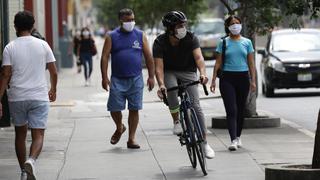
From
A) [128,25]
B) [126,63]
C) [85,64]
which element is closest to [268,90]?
[85,64]

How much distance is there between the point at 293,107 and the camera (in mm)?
20078

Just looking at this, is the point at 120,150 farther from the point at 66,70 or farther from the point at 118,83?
the point at 66,70

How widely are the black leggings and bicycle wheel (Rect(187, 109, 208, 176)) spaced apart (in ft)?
6.05

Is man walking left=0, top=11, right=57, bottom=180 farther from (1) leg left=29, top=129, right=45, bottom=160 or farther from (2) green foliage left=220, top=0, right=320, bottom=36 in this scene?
(2) green foliage left=220, top=0, right=320, bottom=36

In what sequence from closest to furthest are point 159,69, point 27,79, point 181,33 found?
point 27,79 → point 181,33 → point 159,69

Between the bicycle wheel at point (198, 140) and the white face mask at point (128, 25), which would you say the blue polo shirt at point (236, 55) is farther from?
the bicycle wheel at point (198, 140)

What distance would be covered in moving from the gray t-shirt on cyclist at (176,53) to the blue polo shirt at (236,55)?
1108mm

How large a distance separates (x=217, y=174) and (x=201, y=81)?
1094 millimetres

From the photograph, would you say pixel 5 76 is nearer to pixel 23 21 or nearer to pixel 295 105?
pixel 23 21

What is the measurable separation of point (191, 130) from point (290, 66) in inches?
495

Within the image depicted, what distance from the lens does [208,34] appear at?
136 ft

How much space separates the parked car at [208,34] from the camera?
40.7 m

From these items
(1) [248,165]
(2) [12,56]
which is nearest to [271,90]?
(1) [248,165]

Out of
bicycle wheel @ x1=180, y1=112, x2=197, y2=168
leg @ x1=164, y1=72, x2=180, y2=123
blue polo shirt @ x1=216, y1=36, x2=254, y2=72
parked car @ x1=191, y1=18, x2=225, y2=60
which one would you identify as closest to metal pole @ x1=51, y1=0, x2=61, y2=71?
parked car @ x1=191, y1=18, x2=225, y2=60
